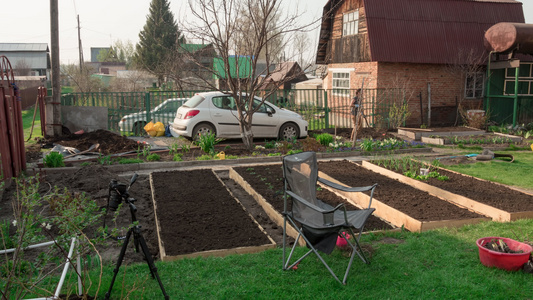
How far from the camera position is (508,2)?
20062mm

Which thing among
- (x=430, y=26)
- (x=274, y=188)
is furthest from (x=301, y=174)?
(x=430, y=26)

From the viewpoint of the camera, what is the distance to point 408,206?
21.1ft

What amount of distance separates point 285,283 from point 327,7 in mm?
19714

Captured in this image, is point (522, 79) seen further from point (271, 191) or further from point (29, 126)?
point (29, 126)

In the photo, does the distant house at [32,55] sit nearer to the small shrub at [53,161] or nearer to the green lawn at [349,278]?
the small shrub at [53,161]

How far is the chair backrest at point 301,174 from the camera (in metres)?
5.06

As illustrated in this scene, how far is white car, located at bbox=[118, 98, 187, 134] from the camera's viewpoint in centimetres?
1554

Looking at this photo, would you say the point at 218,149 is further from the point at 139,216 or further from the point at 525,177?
the point at 525,177

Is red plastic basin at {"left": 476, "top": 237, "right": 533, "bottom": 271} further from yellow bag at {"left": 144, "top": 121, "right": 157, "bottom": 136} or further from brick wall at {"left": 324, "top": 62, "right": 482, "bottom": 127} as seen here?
brick wall at {"left": 324, "top": 62, "right": 482, "bottom": 127}

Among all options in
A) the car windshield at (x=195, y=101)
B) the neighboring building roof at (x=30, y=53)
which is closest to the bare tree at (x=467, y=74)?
the car windshield at (x=195, y=101)

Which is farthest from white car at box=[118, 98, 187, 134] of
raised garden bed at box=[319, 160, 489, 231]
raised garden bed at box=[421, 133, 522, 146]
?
raised garden bed at box=[319, 160, 489, 231]

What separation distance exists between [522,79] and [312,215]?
17.3 metres

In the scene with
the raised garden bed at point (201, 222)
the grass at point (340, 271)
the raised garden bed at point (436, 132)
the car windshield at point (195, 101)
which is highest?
the car windshield at point (195, 101)

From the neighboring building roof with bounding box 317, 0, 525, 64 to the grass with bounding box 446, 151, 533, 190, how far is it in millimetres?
8343
